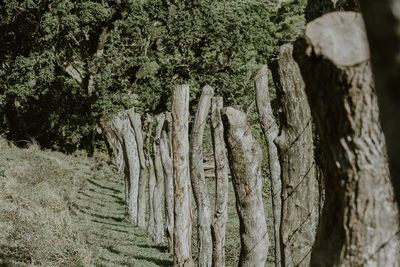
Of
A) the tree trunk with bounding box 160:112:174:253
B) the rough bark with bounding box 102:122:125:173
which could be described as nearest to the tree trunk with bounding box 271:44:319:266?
the tree trunk with bounding box 160:112:174:253

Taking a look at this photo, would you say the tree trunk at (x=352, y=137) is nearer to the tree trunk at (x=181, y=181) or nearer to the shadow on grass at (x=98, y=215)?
the tree trunk at (x=181, y=181)

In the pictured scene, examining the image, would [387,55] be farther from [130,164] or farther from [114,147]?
[114,147]

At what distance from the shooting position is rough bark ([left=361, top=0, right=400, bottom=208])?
1610 millimetres

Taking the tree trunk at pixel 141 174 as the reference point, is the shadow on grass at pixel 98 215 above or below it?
below

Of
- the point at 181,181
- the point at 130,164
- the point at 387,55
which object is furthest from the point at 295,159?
the point at 130,164

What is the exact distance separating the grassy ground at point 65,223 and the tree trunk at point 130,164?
0.56 metres

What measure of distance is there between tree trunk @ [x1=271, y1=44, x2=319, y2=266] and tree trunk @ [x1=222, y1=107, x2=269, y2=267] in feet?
3.62

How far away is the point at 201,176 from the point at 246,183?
3.60 meters

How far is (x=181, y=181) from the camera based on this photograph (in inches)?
341

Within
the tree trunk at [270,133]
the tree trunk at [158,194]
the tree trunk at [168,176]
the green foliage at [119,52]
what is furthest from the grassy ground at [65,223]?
the green foliage at [119,52]

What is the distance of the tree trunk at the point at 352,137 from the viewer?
257 cm

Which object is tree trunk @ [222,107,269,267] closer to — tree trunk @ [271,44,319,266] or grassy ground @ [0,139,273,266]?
tree trunk @ [271,44,319,266]

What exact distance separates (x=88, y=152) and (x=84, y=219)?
740 inches

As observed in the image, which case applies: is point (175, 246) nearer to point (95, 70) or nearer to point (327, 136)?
point (327, 136)
